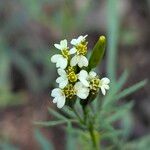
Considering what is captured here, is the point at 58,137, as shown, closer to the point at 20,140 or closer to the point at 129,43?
the point at 20,140

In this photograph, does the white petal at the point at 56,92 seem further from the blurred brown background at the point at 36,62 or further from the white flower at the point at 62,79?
the blurred brown background at the point at 36,62

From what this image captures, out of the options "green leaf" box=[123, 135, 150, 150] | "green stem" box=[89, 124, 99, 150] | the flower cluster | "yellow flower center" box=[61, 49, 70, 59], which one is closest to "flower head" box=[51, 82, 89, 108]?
the flower cluster

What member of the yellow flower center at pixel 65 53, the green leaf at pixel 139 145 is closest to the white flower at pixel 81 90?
the yellow flower center at pixel 65 53

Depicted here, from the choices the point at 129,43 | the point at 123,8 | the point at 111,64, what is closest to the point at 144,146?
the point at 111,64

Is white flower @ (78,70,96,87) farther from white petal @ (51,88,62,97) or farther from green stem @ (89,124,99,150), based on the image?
green stem @ (89,124,99,150)

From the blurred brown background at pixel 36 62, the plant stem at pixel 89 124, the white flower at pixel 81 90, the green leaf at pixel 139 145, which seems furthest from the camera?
the blurred brown background at pixel 36 62

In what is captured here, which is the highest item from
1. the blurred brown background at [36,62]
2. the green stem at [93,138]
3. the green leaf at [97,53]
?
the blurred brown background at [36,62]
